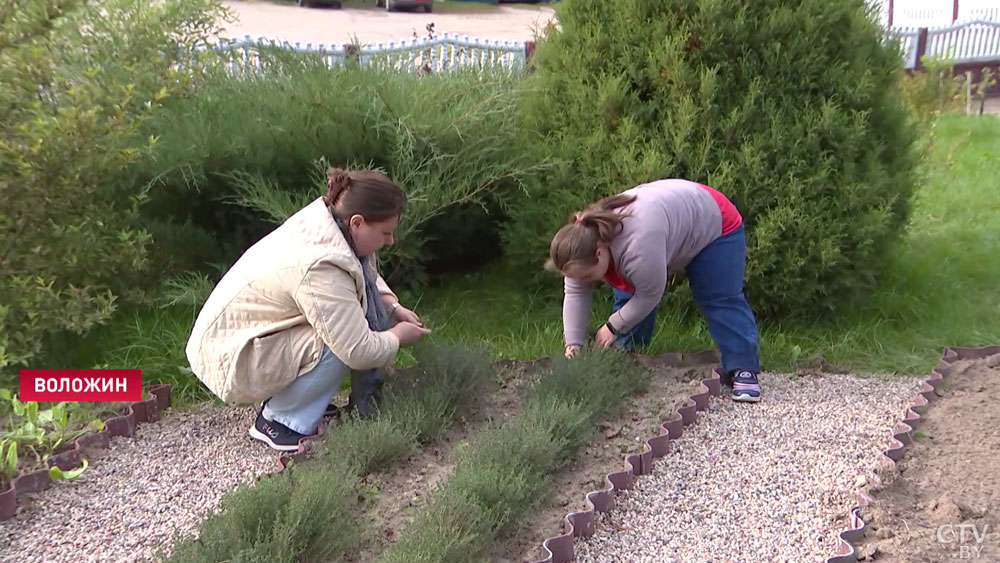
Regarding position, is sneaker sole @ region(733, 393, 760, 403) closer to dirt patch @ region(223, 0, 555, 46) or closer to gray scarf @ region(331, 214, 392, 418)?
gray scarf @ region(331, 214, 392, 418)

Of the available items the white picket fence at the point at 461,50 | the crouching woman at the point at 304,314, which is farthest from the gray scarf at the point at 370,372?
the white picket fence at the point at 461,50

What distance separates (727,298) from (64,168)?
2968 millimetres

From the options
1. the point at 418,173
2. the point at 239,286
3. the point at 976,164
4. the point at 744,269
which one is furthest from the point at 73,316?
the point at 976,164

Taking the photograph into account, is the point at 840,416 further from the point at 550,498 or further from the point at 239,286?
the point at 239,286

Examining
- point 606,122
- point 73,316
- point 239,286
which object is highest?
point 606,122

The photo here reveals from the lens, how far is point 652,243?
3682 mm

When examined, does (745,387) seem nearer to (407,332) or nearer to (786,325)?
(786,325)

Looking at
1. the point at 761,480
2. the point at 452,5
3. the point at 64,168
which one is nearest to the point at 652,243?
the point at 761,480

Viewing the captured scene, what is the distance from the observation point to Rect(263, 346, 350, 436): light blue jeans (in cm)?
348

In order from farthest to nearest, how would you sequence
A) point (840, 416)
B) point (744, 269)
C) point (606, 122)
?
point (606, 122)
point (744, 269)
point (840, 416)

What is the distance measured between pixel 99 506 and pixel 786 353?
10.6 feet

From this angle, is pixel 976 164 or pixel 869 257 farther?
pixel 976 164

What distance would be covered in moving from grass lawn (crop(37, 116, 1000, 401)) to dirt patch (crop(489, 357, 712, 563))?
39 centimetres

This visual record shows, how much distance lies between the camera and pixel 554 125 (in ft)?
16.1
